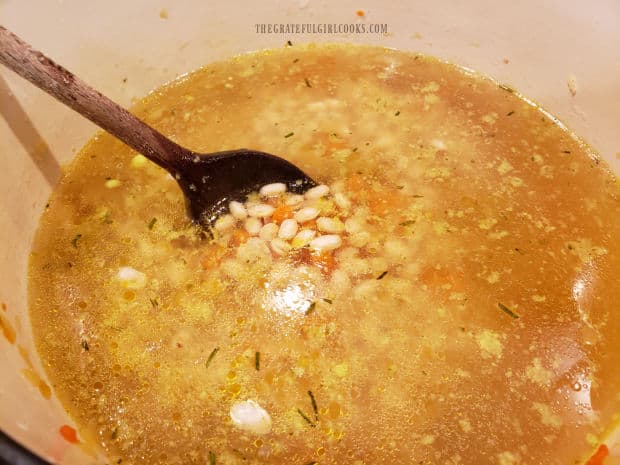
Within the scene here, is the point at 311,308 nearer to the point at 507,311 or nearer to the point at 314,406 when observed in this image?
the point at 314,406

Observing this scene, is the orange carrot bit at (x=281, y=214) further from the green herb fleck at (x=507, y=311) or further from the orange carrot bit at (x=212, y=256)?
the green herb fleck at (x=507, y=311)

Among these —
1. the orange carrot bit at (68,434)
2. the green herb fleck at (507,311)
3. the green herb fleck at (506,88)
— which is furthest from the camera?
the green herb fleck at (506,88)

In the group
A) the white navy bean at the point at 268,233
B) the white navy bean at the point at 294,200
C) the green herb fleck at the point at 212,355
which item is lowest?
the green herb fleck at the point at 212,355

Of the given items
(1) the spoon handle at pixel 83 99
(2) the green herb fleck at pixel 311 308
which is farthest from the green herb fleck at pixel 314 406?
(1) the spoon handle at pixel 83 99

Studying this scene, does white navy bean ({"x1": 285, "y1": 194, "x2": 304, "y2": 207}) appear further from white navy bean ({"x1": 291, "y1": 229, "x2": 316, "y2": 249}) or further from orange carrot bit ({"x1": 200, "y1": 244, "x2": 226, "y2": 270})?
orange carrot bit ({"x1": 200, "y1": 244, "x2": 226, "y2": 270})

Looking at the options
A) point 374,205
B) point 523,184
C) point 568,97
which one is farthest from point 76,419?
point 568,97

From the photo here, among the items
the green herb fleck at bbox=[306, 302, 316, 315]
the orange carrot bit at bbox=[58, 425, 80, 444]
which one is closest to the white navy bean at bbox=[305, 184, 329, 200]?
the green herb fleck at bbox=[306, 302, 316, 315]

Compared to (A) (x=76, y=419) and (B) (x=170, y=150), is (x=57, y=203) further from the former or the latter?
(A) (x=76, y=419)

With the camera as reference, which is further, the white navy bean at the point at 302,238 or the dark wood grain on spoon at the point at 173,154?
the white navy bean at the point at 302,238
